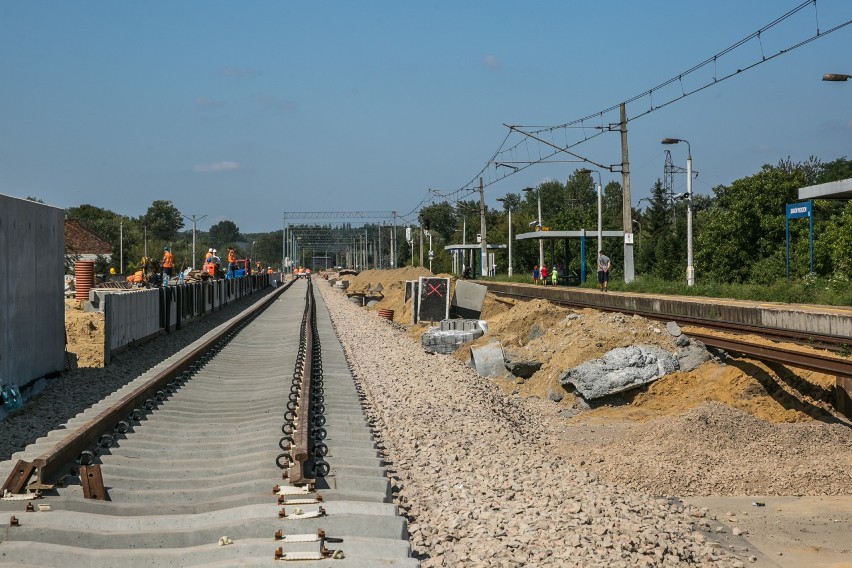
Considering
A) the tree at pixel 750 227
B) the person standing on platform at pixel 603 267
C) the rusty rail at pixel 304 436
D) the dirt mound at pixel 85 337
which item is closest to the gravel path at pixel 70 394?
the dirt mound at pixel 85 337

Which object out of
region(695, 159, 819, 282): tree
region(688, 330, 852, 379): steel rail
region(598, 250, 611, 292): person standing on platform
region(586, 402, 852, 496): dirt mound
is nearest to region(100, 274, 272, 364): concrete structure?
region(688, 330, 852, 379): steel rail

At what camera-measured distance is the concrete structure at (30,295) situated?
13523 mm

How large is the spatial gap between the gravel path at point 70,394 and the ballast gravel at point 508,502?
3.37 m

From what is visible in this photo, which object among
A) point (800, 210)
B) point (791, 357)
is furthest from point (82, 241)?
point (791, 357)

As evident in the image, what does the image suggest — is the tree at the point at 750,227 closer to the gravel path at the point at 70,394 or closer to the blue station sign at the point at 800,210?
the blue station sign at the point at 800,210

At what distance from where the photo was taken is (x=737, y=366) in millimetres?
15422

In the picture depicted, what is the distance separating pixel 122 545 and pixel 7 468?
8.64ft

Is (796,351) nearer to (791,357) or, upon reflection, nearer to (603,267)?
(791,357)

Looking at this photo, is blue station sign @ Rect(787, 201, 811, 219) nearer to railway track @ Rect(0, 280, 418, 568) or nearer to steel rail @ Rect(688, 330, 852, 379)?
steel rail @ Rect(688, 330, 852, 379)

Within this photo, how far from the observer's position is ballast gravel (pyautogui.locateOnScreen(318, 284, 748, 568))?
6.71 meters

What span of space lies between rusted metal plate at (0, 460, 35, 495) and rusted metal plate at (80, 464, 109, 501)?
329 millimetres

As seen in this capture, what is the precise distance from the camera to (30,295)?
1512 centimetres

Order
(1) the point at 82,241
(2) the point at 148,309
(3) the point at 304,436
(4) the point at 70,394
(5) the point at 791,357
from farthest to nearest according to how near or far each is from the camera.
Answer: (1) the point at 82,241, (2) the point at 148,309, (4) the point at 70,394, (5) the point at 791,357, (3) the point at 304,436

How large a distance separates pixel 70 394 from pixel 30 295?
5.67ft
